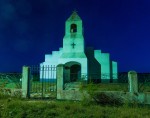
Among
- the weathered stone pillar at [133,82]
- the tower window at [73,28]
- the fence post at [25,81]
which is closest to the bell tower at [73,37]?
the tower window at [73,28]

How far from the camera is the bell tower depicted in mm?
28375

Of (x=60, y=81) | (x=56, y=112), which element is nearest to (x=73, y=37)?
(x=60, y=81)

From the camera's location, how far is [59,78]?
12.3 meters

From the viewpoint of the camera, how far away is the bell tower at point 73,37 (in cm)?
2838

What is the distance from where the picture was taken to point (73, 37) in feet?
93.9

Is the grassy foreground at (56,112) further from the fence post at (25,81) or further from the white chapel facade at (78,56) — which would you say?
the white chapel facade at (78,56)

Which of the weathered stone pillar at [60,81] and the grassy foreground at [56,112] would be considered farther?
the weathered stone pillar at [60,81]

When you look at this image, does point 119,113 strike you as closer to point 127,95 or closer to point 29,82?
point 127,95

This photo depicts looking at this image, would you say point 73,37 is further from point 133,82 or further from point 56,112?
point 56,112

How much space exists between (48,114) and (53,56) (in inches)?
920

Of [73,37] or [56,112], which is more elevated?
[73,37]

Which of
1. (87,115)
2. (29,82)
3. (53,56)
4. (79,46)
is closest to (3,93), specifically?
(29,82)

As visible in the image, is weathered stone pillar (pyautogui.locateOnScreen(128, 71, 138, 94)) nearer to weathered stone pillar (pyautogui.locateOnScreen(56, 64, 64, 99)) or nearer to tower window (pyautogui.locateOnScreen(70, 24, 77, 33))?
weathered stone pillar (pyautogui.locateOnScreen(56, 64, 64, 99))

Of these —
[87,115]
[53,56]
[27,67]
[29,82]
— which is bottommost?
[87,115]
